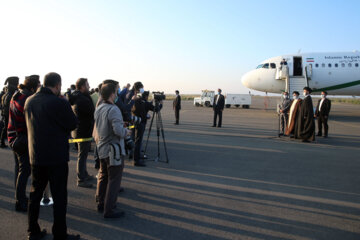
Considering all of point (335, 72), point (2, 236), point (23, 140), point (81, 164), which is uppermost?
point (335, 72)

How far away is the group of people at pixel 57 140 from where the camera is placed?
3.38m

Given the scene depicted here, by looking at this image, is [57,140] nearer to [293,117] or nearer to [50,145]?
[50,145]

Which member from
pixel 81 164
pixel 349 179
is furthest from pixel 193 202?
pixel 349 179

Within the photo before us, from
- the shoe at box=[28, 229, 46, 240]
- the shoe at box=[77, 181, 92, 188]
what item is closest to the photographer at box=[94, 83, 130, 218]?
the shoe at box=[28, 229, 46, 240]

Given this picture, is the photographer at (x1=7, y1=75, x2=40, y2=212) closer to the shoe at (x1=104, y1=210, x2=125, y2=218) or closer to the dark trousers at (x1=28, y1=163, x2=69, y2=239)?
the dark trousers at (x1=28, y1=163, x2=69, y2=239)

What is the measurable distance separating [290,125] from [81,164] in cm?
880

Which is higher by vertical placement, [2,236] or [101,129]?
[101,129]

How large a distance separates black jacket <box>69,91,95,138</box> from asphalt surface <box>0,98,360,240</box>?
1.02m

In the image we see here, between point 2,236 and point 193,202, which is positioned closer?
point 2,236

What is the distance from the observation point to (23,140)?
4160 mm

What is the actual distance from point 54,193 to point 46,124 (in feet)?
2.68

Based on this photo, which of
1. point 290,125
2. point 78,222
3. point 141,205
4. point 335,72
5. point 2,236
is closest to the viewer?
point 2,236

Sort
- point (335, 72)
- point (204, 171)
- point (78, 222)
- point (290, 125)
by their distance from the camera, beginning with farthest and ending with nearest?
point (335, 72)
point (290, 125)
point (204, 171)
point (78, 222)

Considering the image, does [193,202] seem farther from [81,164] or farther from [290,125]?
[290,125]
